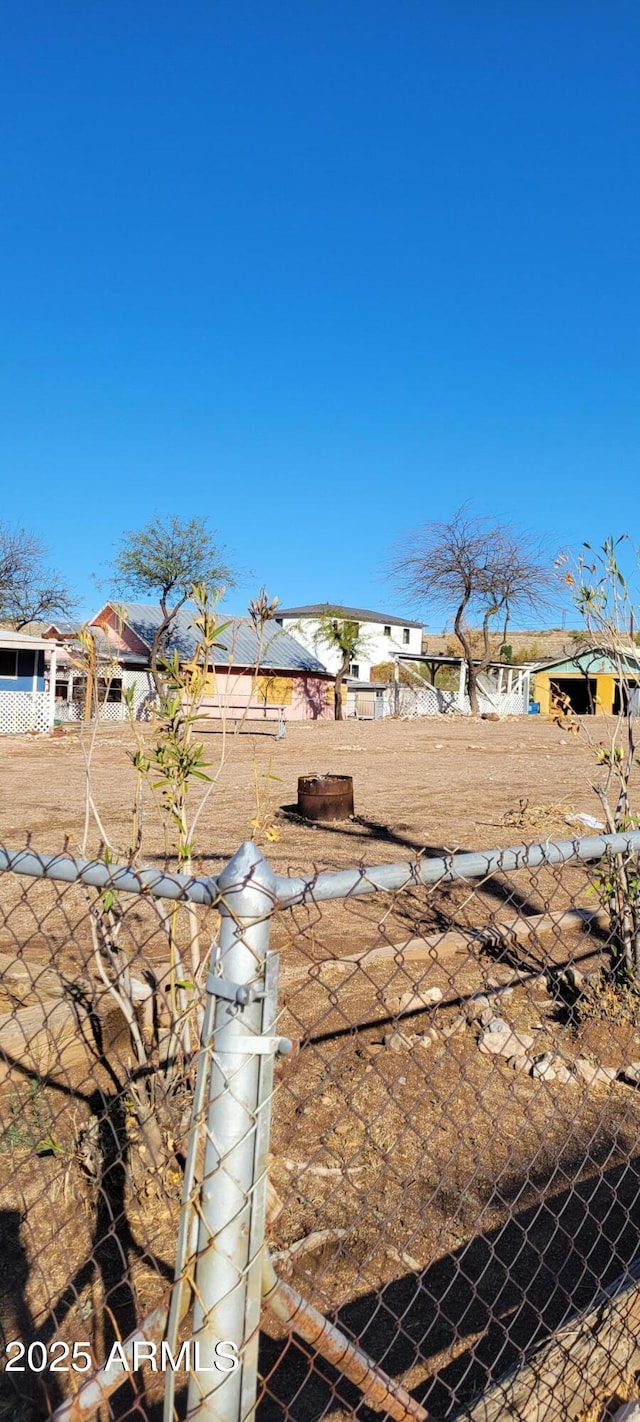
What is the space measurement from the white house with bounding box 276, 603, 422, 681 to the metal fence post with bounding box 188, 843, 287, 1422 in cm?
4587

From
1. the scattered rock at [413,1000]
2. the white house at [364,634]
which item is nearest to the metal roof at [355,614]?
the white house at [364,634]

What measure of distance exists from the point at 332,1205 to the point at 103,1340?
29.2 inches

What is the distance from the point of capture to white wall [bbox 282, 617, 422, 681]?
50.6 meters

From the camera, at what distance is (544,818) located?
28.3ft

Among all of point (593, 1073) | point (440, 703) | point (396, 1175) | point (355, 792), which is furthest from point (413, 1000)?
point (440, 703)

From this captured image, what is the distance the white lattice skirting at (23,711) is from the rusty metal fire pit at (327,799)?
17.5 meters

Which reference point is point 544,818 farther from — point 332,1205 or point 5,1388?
point 5,1388

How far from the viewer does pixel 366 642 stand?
5362cm

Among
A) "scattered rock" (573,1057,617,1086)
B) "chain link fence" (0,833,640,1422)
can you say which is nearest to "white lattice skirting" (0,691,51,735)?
"chain link fence" (0,833,640,1422)

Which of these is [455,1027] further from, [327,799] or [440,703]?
[440,703]

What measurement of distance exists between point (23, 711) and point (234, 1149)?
992 inches

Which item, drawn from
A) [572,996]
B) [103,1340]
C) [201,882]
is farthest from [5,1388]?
[572,996]

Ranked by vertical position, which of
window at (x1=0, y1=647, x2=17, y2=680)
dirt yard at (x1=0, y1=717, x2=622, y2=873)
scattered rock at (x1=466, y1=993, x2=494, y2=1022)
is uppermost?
window at (x1=0, y1=647, x2=17, y2=680)

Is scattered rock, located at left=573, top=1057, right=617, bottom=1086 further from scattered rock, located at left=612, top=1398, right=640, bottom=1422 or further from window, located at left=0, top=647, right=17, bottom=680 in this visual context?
window, located at left=0, top=647, right=17, bottom=680
